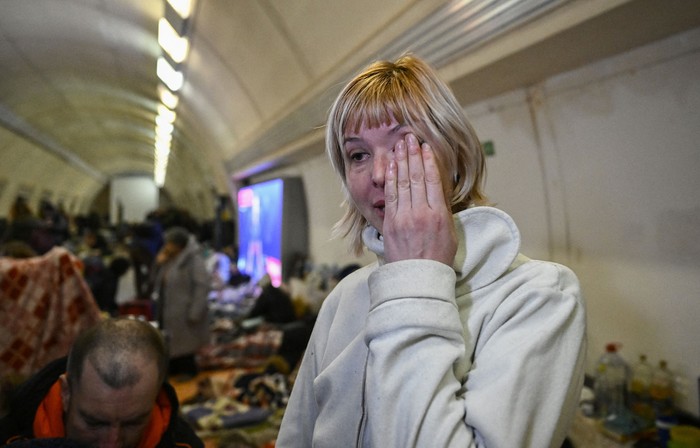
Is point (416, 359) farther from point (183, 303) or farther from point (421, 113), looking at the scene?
point (183, 303)

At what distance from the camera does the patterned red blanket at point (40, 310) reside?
12.3ft

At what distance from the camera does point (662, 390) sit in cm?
275

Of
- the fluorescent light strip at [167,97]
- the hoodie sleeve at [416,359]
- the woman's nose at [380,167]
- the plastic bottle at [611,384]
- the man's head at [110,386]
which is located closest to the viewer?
the hoodie sleeve at [416,359]

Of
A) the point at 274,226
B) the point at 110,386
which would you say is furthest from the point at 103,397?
the point at 274,226

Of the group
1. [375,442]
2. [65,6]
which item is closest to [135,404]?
[375,442]

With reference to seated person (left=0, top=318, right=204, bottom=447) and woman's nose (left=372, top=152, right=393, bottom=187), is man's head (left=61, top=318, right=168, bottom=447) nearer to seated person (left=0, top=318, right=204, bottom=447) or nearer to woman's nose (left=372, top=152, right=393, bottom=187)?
seated person (left=0, top=318, right=204, bottom=447)

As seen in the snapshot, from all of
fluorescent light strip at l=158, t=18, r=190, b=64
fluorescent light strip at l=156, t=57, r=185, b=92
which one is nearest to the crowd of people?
fluorescent light strip at l=158, t=18, r=190, b=64

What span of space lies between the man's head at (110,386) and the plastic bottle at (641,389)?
8.19ft

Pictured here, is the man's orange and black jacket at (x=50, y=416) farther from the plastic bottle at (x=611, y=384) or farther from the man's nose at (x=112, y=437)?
the plastic bottle at (x=611, y=384)

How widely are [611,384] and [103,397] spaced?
8.91 ft

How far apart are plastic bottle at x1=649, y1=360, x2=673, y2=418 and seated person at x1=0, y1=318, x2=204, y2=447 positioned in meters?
2.34

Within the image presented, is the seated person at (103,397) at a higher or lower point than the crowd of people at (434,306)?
lower

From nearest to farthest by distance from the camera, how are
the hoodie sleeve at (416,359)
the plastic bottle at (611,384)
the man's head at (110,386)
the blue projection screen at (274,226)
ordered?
the hoodie sleeve at (416,359) → the man's head at (110,386) → the plastic bottle at (611,384) → the blue projection screen at (274,226)

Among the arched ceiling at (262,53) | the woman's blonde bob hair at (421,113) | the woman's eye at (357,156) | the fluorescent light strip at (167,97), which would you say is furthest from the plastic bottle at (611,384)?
the fluorescent light strip at (167,97)
